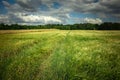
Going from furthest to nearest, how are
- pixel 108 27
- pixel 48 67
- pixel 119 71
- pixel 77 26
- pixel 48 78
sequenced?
pixel 77 26 → pixel 108 27 → pixel 48 67 → pixel 119 71 → pixel 48 78

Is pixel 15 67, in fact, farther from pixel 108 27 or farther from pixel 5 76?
pixel 108 27

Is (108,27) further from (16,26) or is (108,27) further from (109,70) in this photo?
(109,70)

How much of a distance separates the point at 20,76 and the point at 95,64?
14.9ft

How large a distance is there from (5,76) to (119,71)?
577 centimetres

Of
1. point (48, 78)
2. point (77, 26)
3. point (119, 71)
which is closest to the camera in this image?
point (48, 78)

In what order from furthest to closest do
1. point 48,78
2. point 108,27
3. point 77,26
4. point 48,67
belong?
point 77,26 → point 108,27 → point 48,67 → point 48,78

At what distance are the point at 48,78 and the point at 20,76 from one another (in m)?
1.41

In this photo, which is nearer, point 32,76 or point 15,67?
point 32,76

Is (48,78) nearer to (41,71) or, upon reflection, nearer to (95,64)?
(41,71)

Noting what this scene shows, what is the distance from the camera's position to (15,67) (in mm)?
9281

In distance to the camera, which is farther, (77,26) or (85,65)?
(77,26)

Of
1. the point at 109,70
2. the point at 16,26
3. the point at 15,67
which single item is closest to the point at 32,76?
the point at 15,67

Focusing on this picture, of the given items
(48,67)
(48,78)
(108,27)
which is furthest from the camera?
(108,27)

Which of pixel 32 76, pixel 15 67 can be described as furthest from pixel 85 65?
pixel 15 67
